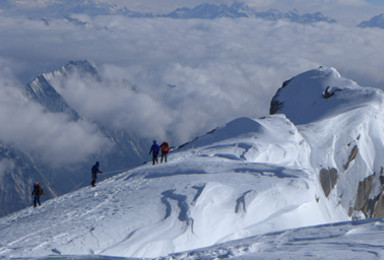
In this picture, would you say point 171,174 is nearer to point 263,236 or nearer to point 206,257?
point 263,236

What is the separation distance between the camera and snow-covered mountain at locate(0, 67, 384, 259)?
508 inches

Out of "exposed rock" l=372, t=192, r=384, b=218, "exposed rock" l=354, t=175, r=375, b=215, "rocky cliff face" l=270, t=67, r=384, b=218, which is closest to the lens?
"rocky cliff face" l=270, t=67, r=384, b=218

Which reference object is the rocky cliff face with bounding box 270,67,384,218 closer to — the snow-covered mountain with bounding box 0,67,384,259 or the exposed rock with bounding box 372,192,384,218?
the exposed rock with bounding box 372,192,384,218

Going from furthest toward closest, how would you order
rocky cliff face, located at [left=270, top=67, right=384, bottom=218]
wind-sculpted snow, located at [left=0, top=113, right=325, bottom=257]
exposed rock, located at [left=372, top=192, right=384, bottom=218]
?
1. exposed rock, located at [left=372, top=192, right=384, bottom=218]
2. rocky cliff face, located at [left=270, top=67, right=384, bottom=218]
3. wind-sculpted snow, located at [left=0, top=113, right=325, bottom=257]

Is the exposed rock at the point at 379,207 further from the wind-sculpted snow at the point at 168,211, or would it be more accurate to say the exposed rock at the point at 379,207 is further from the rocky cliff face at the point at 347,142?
the wind-sculpted snow at the point at 168,211

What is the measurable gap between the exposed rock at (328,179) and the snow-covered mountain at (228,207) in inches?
4.2

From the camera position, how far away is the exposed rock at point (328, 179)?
38.0 metres

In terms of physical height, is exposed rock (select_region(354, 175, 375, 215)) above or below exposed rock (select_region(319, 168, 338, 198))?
below

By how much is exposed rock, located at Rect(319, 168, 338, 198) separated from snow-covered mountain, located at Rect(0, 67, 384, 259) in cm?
11

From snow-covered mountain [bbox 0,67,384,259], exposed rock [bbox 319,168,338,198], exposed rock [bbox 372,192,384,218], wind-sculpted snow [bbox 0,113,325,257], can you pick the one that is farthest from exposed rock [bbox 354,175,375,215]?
wind-sculpted snow [bbox 0,113,325,257]

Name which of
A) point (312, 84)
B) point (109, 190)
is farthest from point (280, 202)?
point (312, 84)

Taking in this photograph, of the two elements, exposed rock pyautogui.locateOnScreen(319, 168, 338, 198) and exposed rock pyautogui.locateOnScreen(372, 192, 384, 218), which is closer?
exposed rock pyautogui.locateOnScreen(319, 168, 338, 198)

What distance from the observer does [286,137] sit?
3797 centimetres

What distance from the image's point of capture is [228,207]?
21656 millimetres
